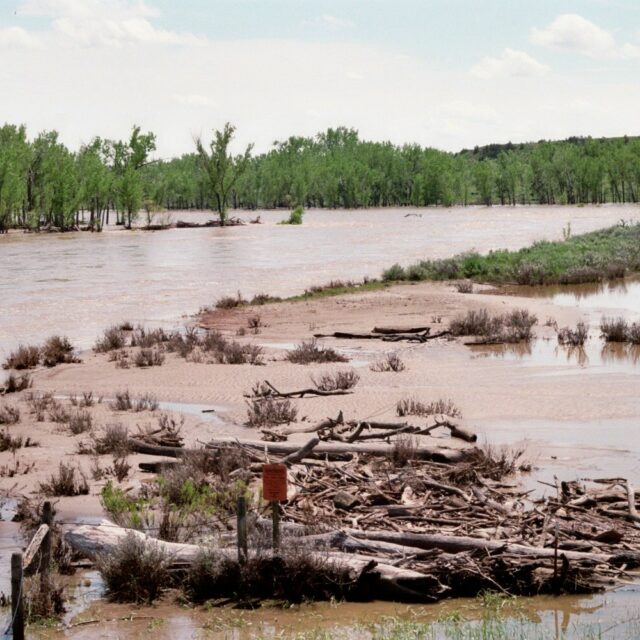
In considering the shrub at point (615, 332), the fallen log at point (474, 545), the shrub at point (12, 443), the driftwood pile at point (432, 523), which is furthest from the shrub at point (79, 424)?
the shrub at point (615, 332)

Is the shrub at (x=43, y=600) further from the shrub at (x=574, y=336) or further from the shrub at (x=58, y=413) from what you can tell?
the shrub at (x=574, y=336)

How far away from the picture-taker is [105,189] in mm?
99125

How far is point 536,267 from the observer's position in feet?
120

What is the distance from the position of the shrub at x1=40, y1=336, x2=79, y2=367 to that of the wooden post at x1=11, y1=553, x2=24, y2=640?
46.4 feet

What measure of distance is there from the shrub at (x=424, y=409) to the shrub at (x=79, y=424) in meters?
4.21

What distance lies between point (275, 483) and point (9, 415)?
8281 mm

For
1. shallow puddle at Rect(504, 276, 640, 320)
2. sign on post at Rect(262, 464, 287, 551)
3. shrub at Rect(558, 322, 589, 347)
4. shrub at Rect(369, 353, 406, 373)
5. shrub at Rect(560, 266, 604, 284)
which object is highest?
shrub at Rect(560, 266, 604, 284)

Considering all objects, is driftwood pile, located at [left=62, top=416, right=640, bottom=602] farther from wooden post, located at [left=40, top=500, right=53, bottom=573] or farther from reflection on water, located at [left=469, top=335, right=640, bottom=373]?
reflection on water, located at [left=469, top=335, right=640, bottom=373]

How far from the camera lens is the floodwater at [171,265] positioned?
3250cm

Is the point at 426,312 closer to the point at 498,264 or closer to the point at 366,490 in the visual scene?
the point at 498,264

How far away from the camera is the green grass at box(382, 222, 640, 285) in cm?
3622

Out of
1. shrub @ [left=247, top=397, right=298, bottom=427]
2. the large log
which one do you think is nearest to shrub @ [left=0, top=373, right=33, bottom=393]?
shrub @ [left=247, top=397, right=298, bottom=427]

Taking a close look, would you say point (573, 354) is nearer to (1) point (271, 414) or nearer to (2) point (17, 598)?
(1) point (271, 414)

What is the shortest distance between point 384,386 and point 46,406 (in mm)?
5340
